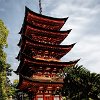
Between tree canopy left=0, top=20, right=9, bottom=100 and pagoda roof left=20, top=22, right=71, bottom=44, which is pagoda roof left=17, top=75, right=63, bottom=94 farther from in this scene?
pagoda roof left=20, top=22, right=71, bottom=44

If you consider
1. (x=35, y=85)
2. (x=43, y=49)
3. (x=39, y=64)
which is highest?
(x=43, y=49)

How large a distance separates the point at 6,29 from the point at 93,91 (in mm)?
14623

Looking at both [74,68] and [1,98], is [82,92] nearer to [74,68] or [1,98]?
[74,68]

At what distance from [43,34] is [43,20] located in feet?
7.00

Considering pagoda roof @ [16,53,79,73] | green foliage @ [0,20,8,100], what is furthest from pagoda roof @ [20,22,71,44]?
pagoda roof @ [16,53,79,73]

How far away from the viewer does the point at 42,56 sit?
3086 cm

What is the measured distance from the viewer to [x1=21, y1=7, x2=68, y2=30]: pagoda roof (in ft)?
104

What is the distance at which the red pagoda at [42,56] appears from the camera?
27688mm

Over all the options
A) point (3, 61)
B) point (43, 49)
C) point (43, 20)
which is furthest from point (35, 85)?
point (43, 20)

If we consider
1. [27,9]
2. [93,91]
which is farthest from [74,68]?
[27,9]

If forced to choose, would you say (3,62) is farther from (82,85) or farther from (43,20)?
(82,85)

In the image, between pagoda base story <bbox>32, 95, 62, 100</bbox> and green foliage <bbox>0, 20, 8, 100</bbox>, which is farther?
green foliage <bbox>0, 20, 8, 100</bbox>

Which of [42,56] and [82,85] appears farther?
[42,56]

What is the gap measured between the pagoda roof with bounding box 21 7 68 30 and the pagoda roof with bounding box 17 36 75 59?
11.9ft
